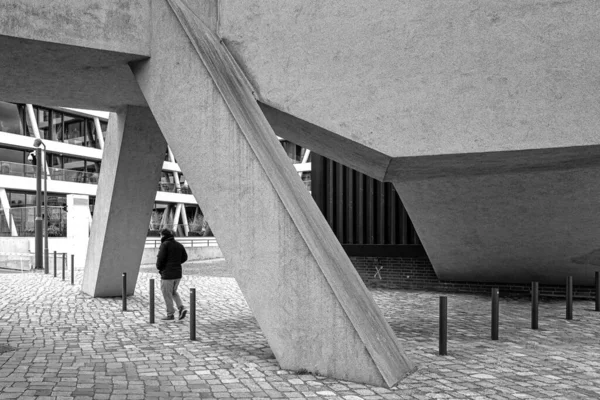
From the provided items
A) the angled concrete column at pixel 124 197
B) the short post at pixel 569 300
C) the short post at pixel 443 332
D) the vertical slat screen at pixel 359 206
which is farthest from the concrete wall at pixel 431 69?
the vertical slat screen at pixel 359 206

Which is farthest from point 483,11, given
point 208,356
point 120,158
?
point 120,158

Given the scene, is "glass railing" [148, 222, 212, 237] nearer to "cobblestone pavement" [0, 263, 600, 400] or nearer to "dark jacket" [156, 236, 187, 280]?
"cobblestone pavement" [0, 263, 600, 400]

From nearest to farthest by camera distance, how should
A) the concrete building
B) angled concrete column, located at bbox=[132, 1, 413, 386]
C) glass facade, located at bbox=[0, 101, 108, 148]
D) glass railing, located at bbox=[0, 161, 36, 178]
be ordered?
angled concrete column, located at bbox=[132, 1, 413, 386], the concrete building, glass railing, located at bbox=[0, 161, 36, 178], glass facade, located at bbox=[0, 101, 108, 148]

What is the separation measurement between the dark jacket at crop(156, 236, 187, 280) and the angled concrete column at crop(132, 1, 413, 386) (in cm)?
295

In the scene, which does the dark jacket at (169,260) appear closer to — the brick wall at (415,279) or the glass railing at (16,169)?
the brick wall at (415,279)

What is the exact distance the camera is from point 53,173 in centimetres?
4594

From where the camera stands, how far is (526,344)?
324 inches

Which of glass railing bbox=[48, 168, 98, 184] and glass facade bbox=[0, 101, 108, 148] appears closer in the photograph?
glass facade bbox=[0, 101, 108, 148]

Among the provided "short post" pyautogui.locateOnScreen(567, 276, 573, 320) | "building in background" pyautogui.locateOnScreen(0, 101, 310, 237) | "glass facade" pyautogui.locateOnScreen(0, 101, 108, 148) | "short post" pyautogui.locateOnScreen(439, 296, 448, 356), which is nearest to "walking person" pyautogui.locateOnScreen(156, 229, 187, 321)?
"short post" pyautogui.locateOnScreen(439, 296, 448, 356)

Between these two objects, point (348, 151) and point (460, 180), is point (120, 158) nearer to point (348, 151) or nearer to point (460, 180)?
point (348, 151)

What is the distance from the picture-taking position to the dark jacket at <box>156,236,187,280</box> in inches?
403

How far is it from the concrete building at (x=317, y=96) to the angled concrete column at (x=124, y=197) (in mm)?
2578

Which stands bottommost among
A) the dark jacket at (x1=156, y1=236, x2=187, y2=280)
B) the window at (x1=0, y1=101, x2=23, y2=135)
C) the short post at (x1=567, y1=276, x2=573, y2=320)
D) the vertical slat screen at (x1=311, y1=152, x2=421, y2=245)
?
the short post at (x1=567, y1=276, x2=573, y2=320)

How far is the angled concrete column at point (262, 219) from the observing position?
617 cm
